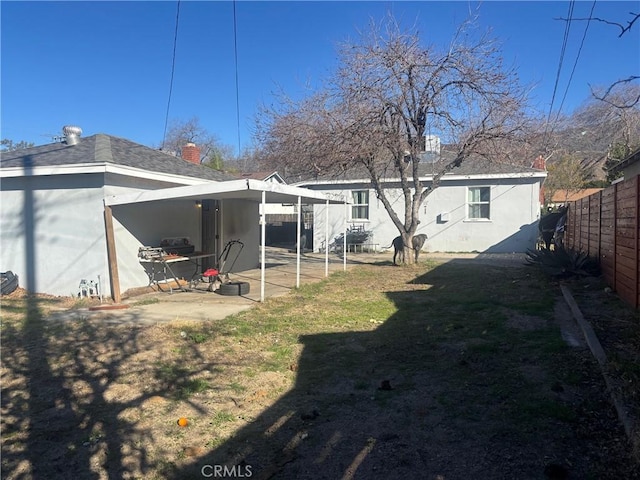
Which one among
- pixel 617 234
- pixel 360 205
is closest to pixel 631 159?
pixel 617 234

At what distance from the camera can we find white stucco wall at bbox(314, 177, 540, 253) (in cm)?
1941

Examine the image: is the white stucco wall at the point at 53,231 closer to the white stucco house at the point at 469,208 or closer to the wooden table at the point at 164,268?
the wooden table at the point at 164,268

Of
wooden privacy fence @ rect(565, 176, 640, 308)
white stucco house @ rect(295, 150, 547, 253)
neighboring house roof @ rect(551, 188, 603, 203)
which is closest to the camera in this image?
wooden privacy fence @ rect(565, 176, 640, 308)

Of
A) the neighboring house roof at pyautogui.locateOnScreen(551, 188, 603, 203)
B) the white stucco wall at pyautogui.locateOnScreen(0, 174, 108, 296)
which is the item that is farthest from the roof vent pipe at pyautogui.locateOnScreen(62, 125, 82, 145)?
the neighboring house roof at pyautogui.locateOnScreen(551, 188, 603, 203)

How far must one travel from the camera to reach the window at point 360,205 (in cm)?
2191

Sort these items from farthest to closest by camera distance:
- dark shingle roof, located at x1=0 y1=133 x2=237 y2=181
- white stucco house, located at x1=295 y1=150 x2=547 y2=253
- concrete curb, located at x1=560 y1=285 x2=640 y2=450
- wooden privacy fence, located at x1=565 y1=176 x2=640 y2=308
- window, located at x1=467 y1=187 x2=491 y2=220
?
1. window, located at x1=467 y1=187 x2=491 y2=220
2. white stucco house, located at x1=295 y1=150 x2=547 y2=253
3. dark shingle roof, located at x1=0 y1=133 x2=237 y2=181
4. wooden privacy fence, located at x1=565 y1=176 x2=640 y2=308
5. concrete curb, located at x1=560 y1=285 x2=640 y2=450

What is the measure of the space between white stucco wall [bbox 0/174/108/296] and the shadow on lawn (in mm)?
5418

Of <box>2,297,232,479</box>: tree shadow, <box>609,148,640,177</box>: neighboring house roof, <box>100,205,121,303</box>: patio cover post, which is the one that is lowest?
<box>2,297,232,479</box>: tree shadow

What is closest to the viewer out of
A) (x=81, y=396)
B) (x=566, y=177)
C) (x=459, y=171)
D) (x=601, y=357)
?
(x=81, y=396)

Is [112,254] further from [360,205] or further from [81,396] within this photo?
[360,205]

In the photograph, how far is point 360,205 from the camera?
2198cm

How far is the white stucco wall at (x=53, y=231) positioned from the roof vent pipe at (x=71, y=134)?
1.76 metres

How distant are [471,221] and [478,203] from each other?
0.81 metres

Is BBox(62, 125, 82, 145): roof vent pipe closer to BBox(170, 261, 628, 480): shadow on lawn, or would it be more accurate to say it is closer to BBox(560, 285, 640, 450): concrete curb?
BBox(170, 261, 628, 480): shadow on lawn
